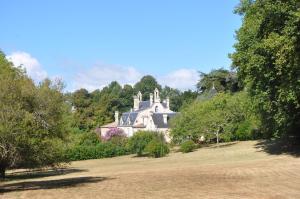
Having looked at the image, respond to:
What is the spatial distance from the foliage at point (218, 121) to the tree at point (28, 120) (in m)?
40.9

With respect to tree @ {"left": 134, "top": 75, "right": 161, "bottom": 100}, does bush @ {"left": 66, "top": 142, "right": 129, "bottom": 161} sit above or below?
below

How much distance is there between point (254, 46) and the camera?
36.5 m

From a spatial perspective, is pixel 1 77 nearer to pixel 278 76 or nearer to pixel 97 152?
pixel 278 76

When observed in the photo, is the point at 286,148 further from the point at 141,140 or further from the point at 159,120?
the point at 159,120

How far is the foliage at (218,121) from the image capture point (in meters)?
65.6

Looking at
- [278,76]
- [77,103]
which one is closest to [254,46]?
[278,76]

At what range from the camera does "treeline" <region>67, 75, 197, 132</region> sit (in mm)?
121688

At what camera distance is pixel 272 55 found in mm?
34906

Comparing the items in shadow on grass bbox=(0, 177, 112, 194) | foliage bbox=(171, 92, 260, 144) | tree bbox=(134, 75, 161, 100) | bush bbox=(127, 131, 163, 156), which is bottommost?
shadow on grass bbox=(0, 177, 112, 194)

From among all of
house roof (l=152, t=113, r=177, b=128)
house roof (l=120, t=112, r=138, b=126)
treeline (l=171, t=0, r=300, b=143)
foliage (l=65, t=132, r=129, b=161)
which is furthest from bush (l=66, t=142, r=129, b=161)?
house roof (l=120, t=112, r=138, b=126)

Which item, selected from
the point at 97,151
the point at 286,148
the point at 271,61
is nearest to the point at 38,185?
the point at 271,61

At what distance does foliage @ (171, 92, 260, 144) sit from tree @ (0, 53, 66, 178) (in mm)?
40946

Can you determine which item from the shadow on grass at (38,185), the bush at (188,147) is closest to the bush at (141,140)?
the bush at (188,147)

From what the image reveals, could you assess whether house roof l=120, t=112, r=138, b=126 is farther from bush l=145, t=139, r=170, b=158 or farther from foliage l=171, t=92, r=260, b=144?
bush l=145, t=139, r=170, b=158
